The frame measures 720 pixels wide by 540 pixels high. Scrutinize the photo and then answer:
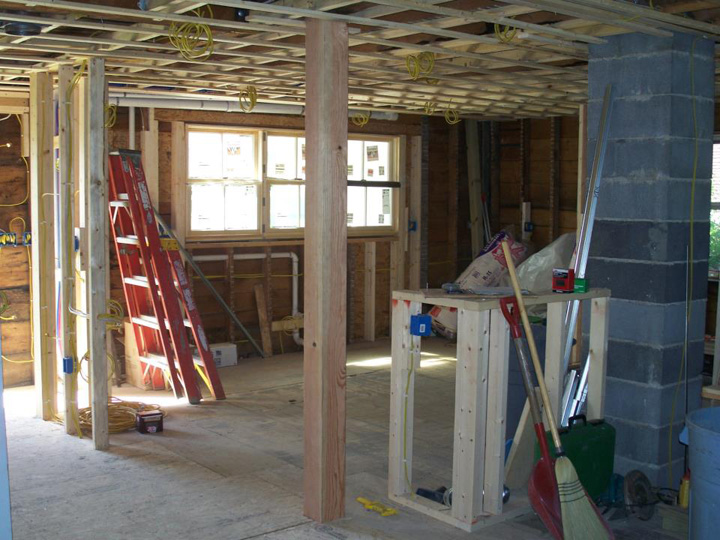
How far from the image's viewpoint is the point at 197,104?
7.46m

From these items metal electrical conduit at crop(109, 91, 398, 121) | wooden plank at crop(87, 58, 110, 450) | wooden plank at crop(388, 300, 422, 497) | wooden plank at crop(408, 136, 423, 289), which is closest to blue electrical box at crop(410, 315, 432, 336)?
wooden plank at crop(388, 300, 422, 497)

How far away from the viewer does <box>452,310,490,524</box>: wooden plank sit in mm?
3980

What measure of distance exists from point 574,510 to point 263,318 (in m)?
5.24

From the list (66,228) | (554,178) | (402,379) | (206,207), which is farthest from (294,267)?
(402,379)

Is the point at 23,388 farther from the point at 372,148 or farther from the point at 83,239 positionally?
the point at 372,148

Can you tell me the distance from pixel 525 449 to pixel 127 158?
3.97m

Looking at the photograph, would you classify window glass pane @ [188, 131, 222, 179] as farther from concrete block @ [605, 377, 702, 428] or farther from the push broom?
the push broom

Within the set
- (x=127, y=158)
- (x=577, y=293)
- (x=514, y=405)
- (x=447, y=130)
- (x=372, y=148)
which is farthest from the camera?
(x=447, y=130)

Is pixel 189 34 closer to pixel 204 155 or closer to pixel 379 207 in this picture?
pixel 204 155

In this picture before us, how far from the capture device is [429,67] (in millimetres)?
5195

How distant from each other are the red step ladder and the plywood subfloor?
258mm

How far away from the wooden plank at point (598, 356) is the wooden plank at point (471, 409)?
0.77 m

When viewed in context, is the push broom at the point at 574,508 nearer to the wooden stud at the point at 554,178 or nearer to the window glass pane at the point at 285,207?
the window glass pane at the point at 285,207

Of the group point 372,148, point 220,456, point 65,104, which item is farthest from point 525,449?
point 372,148
